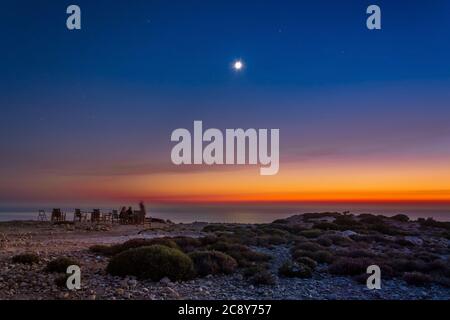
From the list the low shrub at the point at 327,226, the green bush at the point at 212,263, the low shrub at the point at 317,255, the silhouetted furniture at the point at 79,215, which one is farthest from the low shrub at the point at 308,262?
the silhouetted furniture at the point at 79,215

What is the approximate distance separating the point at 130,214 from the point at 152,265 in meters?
25.0

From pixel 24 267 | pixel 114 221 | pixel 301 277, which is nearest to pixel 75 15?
pixel 24 267

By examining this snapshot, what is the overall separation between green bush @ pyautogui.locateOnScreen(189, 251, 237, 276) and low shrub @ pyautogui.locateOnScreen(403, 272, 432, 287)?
5.35 m

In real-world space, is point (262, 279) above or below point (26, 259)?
below

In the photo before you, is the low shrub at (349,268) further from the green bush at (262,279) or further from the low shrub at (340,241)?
the low shrub at (340,241)

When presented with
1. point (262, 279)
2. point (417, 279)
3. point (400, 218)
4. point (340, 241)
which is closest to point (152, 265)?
point (262, 279)

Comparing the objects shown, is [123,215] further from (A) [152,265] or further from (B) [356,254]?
(A) [152,265]

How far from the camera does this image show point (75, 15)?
1119 centimetres

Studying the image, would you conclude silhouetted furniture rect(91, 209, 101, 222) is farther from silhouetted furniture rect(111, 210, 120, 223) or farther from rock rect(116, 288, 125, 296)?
rock rect(116, 288, 125, 296)

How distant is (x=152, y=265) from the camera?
39.1ft

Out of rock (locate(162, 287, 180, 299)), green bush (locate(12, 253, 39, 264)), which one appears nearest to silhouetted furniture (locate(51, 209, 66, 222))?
green bush (locate(12, 253, 39, 264))

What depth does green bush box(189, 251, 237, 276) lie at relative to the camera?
42.6 feet

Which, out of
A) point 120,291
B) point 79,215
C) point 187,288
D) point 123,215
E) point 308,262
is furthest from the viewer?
point 123,215
